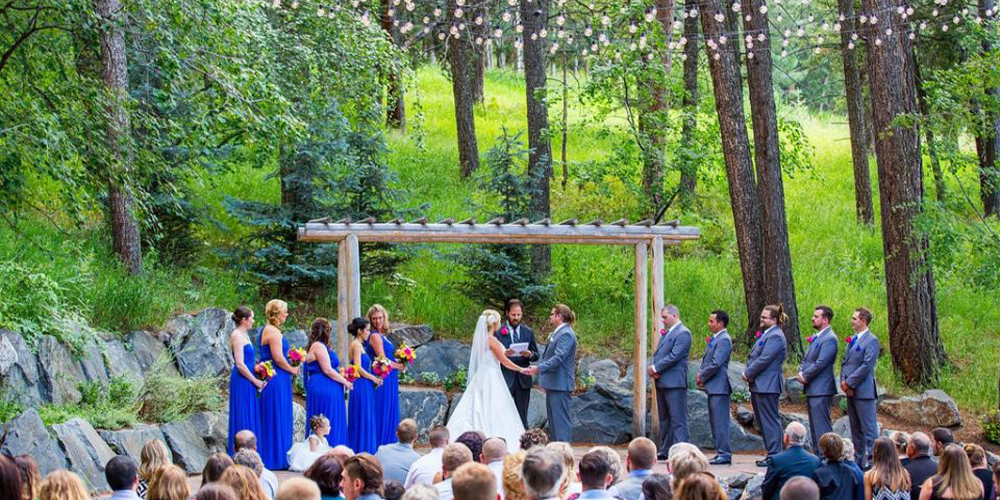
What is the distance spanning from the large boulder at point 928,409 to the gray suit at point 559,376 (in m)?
4.77

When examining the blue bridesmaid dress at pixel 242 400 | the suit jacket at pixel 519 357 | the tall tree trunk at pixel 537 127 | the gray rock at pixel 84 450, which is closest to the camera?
the gray rock at pixel 84 450

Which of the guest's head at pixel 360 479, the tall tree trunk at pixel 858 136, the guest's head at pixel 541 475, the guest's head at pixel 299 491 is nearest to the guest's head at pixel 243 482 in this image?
the guest's head at pixel 360 479

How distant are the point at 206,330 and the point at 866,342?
779 centimetres

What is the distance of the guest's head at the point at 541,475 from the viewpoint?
18.0ft

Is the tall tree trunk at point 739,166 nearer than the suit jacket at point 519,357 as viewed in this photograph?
No

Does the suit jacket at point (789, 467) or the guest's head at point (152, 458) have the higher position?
the guest's head at point (152, 458)

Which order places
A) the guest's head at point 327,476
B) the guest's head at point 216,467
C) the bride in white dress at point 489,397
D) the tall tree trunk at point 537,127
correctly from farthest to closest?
the tall tree trunk at point 537,127 → the bride in white dress at point 489,397 → the guest's head at point 216,467 → the guest's head at point 327,476

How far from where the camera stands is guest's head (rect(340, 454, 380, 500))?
6.09 meters

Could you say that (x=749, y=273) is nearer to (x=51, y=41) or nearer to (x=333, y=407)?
(x=333, y=407)

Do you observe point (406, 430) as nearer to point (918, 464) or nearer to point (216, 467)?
point (216, 467)

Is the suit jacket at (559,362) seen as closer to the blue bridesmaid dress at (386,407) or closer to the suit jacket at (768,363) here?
the blue bridesmaid dress at (386,407)

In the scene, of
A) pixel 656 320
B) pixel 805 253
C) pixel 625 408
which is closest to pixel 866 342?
pixel 656 320

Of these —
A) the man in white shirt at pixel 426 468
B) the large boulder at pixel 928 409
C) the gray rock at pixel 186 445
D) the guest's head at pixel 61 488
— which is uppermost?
the guest's head at pixel 61 488

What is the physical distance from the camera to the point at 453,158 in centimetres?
2538
